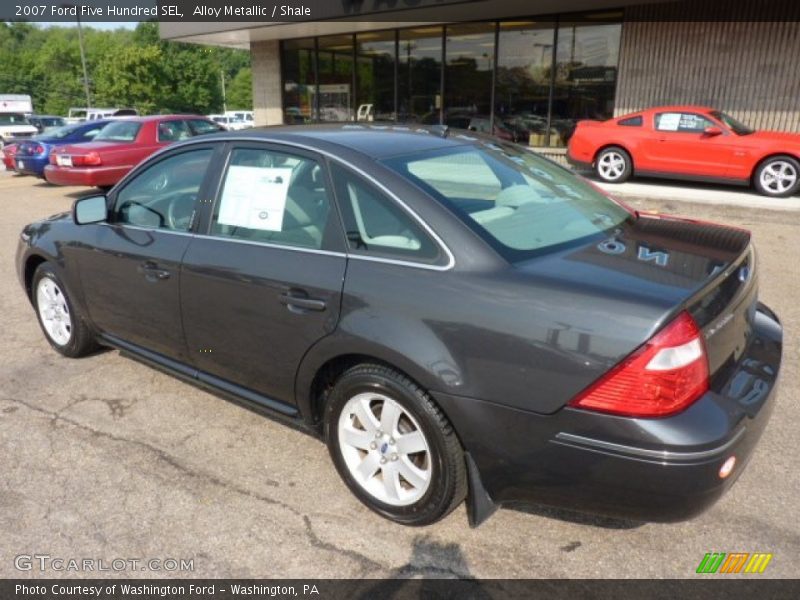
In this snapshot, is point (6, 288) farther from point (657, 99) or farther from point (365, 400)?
point (657, 99)

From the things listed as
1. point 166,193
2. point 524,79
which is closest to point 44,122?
point 524,79

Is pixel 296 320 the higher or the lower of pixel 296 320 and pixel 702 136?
the lower

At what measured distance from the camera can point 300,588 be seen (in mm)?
2305

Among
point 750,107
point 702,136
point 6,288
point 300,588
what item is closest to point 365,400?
point 300,588

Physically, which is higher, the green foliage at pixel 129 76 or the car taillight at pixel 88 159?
the green foliage at pixel 129 76

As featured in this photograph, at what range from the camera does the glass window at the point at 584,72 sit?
45.6 ft

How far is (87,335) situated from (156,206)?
120cm

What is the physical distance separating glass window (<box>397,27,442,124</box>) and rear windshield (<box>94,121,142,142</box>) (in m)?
7.50

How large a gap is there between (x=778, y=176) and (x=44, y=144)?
46.3 ft

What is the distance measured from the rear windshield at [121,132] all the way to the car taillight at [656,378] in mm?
11802

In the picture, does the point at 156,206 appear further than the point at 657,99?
No

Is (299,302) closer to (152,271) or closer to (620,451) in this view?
(152,271)

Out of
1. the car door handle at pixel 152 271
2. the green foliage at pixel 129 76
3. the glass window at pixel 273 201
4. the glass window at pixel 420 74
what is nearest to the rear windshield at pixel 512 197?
A: the glass window at pixel 273 201

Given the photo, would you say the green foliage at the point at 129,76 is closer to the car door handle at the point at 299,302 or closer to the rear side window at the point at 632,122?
the rear side window at the point at 632,122
